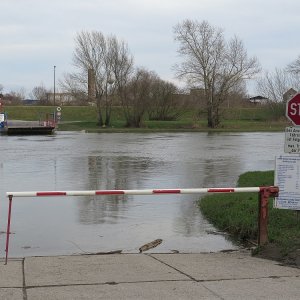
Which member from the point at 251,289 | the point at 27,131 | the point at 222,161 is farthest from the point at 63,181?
the point at 27,131

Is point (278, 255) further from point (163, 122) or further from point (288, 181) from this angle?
point (163, 122)

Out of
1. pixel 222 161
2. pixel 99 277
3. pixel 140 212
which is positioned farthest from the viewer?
pixel 222 161

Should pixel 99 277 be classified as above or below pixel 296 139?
below

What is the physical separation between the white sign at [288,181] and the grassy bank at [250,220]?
48 cm

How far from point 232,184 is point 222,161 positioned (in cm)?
744

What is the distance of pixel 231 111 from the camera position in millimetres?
66312

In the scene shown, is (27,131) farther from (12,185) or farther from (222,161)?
(12,185)

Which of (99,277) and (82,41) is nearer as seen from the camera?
(99,277)

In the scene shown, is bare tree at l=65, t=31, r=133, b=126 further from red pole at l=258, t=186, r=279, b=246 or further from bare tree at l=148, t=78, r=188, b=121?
red pole at l=258, t=186, r=279, b=246

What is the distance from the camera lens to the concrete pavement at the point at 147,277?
5.18m

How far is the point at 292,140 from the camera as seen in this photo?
7695 millimetres

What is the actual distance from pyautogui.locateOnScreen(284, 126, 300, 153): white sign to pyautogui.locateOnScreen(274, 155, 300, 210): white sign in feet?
0.54

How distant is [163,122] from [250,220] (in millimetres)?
59677

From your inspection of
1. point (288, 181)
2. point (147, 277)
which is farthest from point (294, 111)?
point (147, 277)
